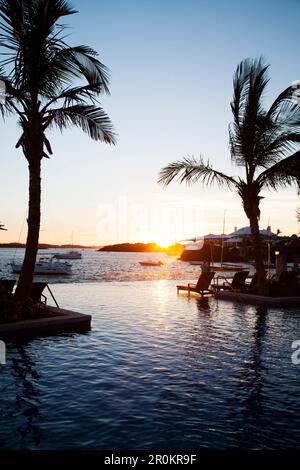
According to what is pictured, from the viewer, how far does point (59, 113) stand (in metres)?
11.6

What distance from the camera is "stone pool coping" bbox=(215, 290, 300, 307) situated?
614 inches

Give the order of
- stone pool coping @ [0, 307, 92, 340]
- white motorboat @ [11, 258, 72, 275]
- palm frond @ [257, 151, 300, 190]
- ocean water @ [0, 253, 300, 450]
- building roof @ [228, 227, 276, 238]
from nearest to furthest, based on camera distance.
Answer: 1. ocean water @ [0, 253, 300, 450]
2. stone pool coping @ [0, 307, 92, 340]
3. palm frond @ [257, 151, 300, 190]
4. building roof @ [228, 227, 276, 238]
5. white motorboat @ [11, 258, 72, 275]

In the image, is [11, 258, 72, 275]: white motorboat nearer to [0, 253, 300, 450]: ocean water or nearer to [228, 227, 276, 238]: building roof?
[228, 227, 276, 238]: building roof

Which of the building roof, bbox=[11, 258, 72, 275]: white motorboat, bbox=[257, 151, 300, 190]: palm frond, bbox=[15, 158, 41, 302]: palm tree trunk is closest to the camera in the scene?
bbox=[15, 158, 41, 302]: palm tree trunk

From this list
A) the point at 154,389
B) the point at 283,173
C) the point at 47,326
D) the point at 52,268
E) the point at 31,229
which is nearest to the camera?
the point at 154,389

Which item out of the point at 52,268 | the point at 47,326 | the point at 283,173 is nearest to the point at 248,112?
the point at 283,173

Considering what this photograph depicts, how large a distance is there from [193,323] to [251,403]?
19.8 feet

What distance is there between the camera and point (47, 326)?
10062 mm

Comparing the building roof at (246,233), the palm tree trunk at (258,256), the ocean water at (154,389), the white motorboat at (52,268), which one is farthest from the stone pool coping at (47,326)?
the white motorboat at (52,268)

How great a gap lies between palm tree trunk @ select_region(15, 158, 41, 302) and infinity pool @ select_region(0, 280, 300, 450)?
7.66ft

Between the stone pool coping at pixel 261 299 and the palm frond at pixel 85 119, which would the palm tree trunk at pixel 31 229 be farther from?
the stone pool coping at pixel 261 299

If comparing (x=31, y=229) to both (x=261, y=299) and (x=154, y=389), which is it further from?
(x=261, y=299)

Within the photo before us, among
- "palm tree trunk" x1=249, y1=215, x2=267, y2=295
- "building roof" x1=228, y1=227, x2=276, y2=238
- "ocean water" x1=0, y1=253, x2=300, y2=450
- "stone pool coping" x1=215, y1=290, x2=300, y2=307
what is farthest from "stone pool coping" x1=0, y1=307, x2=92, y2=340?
"building roof" x1=228, y1=227, x2=276, y2=238
